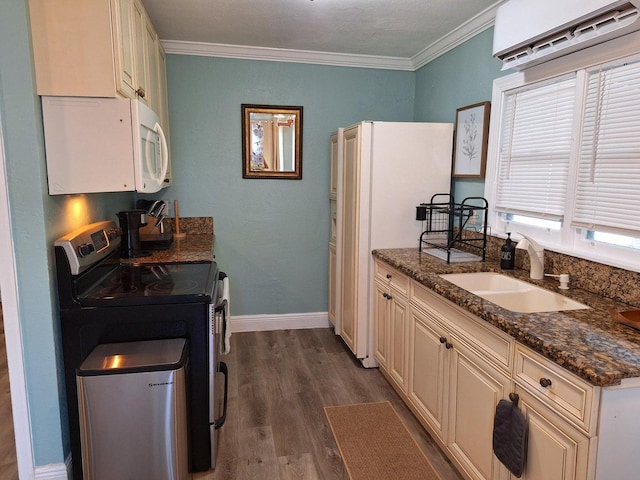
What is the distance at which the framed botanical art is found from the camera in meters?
2.79

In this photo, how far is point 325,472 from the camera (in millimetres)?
2105

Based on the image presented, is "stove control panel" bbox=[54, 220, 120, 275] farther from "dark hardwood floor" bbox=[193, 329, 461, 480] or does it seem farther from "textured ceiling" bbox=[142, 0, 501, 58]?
"textured ceiling" bbox=[142, 0, 501, 58]

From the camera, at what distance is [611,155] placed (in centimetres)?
194

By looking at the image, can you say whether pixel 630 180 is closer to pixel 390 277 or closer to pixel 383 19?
pixel 390 277

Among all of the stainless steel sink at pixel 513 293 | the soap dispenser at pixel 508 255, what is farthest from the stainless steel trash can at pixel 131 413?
the soap dispenser at pixel 508 255

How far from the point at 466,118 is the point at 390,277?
1.18m

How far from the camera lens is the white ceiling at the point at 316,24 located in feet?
8.57

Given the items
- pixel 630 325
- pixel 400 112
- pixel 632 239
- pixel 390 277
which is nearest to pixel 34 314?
pixel 390 277

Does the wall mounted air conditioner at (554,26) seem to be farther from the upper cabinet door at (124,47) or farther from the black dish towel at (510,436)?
the upper cabinet door at (124,47)

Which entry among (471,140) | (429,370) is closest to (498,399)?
(429,370)

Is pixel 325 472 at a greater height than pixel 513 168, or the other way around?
pixel 513 168

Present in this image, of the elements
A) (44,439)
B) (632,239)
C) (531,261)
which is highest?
Answer: (632,239)

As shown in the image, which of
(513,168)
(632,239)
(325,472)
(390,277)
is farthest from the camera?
(390,277)

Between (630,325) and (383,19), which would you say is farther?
(383,19)
